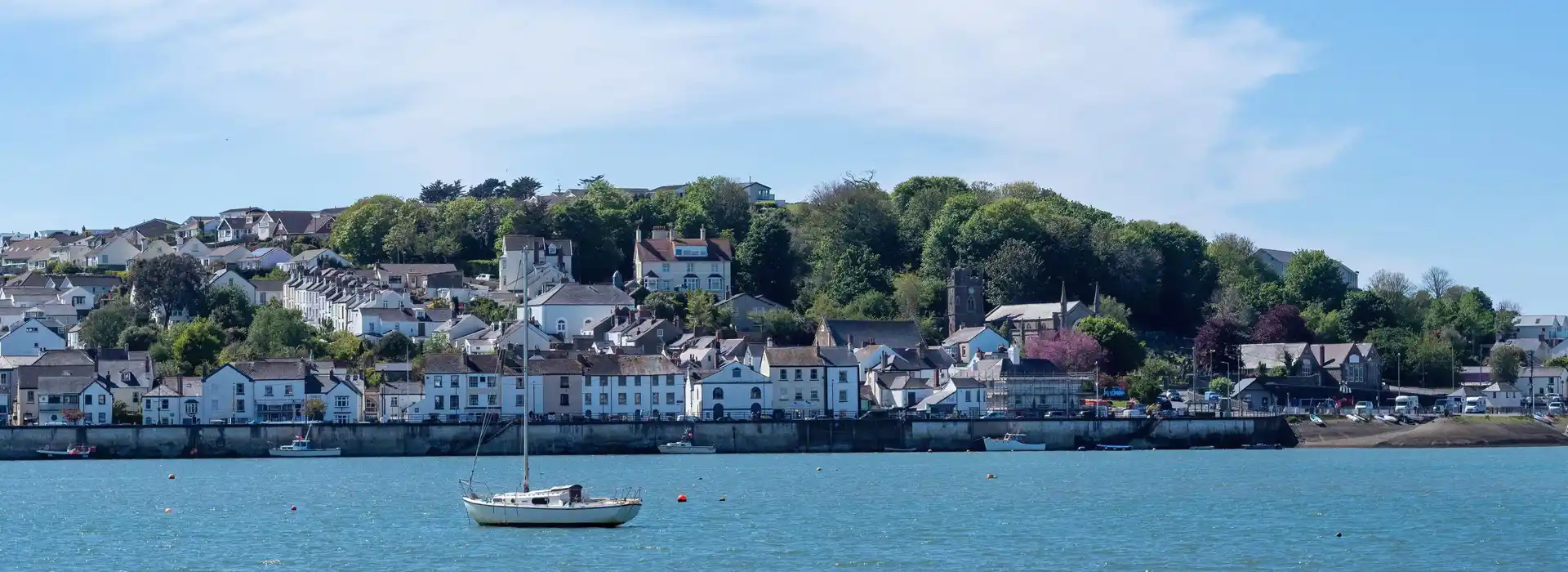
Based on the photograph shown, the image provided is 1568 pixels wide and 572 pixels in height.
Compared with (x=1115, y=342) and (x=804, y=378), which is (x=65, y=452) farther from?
(x=1115, y=342)

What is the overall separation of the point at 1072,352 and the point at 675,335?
19.6m

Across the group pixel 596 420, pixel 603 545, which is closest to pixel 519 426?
pixel 596 420

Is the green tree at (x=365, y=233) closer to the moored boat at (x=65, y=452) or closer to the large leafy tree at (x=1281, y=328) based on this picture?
the moored boat at (x=65, y=452)

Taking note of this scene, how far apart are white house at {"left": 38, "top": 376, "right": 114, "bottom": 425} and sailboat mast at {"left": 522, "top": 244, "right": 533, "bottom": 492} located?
688 inches

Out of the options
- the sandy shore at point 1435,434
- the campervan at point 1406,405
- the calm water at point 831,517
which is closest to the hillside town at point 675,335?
the campervan at point 1406,405

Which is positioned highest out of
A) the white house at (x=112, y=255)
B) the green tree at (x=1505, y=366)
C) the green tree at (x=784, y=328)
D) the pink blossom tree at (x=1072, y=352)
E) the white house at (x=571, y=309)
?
the white house at (x=112, y=255)

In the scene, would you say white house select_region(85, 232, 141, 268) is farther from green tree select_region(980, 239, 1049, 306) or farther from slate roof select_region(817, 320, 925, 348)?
green tree select_region(980, 239, 1049, 306)

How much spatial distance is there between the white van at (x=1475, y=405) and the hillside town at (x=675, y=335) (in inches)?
24.7

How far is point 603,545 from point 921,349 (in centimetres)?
5969

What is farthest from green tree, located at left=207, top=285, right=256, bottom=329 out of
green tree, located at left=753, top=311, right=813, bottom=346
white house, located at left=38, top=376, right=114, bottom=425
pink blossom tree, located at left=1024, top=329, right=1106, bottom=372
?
pink blossom tree, located at left=1024, top=329, right=1106, bottom=372

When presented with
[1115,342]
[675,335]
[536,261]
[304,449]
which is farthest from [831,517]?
[536,261]

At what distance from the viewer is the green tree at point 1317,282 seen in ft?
411

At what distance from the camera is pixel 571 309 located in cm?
10788

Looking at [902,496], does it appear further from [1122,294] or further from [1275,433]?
[1122,294]
